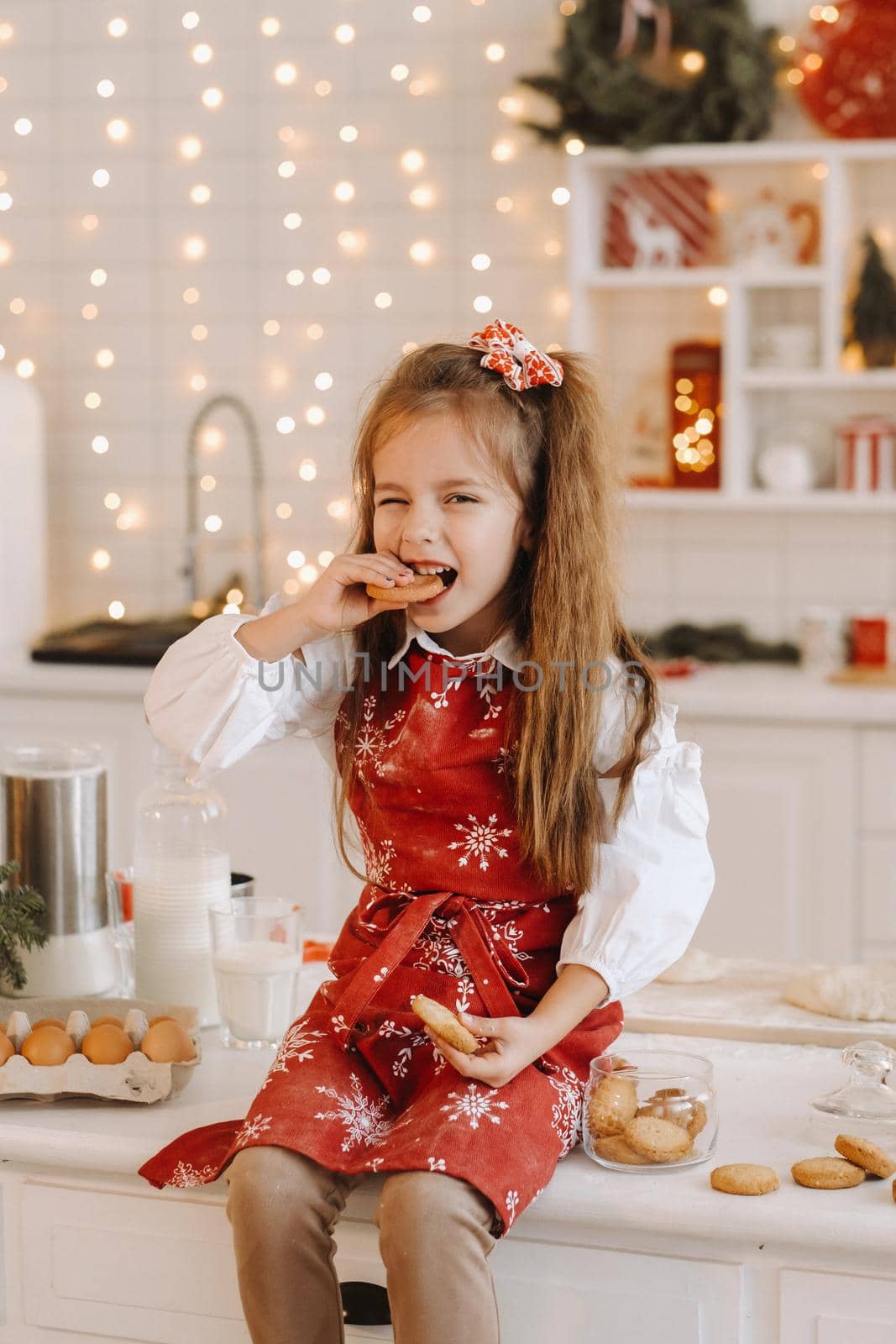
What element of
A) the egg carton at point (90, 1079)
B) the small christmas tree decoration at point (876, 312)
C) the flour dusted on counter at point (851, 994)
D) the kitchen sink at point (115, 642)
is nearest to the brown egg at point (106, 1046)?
the egg carton at point (90, 1079)

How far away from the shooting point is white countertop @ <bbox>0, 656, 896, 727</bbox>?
288 cm

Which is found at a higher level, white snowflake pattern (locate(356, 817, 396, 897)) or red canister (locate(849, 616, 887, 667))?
red canister (locate(849, 616, 887, 667))

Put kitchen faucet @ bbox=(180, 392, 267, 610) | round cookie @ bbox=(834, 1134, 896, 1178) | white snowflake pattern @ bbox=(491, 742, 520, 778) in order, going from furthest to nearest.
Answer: kitchen faucet @ bbox=(180, 392, 267, 610) → white snowflake pattern @ bbox=(491, 742, 520, 778) → round cookie @ bbox=(834, 1134, 896, 1178)

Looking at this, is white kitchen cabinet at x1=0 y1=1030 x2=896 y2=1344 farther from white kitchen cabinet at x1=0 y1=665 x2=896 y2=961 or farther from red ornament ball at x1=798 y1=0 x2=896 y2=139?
red ornament ball at x1=798 y1=0 x2=896 y2=139

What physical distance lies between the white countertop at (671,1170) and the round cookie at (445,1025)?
13cm

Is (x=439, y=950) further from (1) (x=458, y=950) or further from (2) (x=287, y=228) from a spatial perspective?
(2) (x=287, y=228)

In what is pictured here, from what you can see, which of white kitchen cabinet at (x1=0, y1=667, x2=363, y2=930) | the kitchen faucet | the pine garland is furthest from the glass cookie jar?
the kitchen faucet

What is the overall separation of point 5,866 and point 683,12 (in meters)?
2.53

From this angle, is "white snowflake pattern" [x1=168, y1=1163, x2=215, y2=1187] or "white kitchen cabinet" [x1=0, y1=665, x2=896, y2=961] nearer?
"white snowflake pattern" [x1=168, y1=1163, x2=215, y2=1187]

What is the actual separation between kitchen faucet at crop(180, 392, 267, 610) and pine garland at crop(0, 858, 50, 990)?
2.07m

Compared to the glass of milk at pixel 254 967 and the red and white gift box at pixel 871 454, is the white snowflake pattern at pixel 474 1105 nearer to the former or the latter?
the glass of milk at pixel 254 967

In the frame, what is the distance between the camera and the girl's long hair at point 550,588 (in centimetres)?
138

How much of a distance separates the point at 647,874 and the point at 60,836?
632mm

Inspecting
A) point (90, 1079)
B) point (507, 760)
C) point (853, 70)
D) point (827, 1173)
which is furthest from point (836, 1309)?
point (853, 70)
